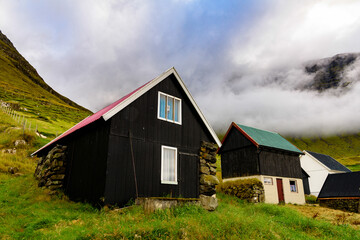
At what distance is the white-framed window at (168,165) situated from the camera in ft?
48.8

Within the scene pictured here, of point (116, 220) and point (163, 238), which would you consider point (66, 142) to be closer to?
point (116, 220)

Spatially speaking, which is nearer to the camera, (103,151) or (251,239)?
(251,239)

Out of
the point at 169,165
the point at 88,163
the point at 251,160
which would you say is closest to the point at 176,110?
the point at 169,165

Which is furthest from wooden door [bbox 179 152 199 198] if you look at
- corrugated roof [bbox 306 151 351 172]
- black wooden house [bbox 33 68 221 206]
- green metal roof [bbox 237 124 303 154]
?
corrugated roof [bbox 306 151 351 172]

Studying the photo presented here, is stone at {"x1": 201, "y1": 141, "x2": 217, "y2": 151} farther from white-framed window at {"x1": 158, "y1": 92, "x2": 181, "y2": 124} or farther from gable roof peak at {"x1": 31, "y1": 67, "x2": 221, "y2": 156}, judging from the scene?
white-framed window at {"x1": 158, "y1": 92, "x2": 181, "y2": 124}

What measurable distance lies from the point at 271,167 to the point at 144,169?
18.4 metres

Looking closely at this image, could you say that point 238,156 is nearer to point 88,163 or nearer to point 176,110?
point 176,110

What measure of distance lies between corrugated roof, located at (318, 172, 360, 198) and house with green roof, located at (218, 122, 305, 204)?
289 centimetres

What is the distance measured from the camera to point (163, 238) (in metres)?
8.76

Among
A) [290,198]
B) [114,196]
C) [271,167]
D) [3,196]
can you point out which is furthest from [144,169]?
[290,198]

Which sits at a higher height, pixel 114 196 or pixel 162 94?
A: pixel 162 94

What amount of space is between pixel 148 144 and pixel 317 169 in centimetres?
3716

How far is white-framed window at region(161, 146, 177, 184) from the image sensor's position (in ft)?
48.8

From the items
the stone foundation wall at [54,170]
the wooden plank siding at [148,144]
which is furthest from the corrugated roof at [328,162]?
the stone foundation wall at [54,170]
